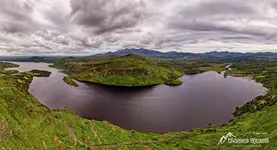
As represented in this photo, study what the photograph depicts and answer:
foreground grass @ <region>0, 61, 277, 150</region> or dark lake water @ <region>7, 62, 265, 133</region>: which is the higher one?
foreground grass @ <region>0, 61, 277, 150</region>

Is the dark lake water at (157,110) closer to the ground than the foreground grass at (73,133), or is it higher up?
closer to the ground

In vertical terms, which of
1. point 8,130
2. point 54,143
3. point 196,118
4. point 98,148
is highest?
point 8,130

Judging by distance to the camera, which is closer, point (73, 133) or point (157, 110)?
point (73, 133)

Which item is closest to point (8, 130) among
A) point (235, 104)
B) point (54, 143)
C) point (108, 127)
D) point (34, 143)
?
point (34, 143)

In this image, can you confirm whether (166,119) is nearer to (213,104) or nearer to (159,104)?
(159,104)

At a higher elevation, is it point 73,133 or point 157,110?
point 73,133

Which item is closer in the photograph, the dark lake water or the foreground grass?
the foreground grass

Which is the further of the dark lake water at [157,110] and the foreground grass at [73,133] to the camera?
the dark lake water at [157,110]

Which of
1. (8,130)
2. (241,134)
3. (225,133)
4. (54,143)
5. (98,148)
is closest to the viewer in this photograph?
(8,130)
